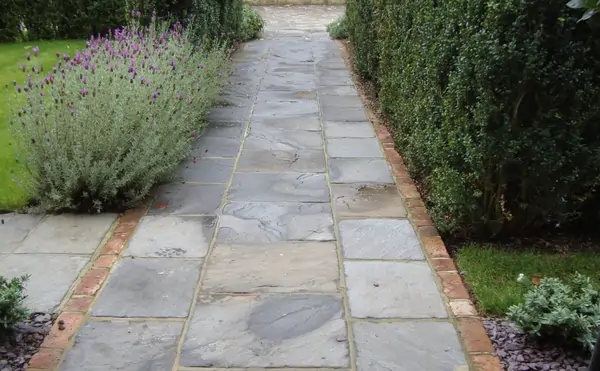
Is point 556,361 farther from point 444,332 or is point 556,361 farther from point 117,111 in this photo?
point 117,111

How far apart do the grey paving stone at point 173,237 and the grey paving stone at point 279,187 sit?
1.55 ft

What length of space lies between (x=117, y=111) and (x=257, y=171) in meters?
1.16

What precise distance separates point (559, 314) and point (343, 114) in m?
4.11

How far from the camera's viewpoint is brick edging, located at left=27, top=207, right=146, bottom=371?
98.3 inches

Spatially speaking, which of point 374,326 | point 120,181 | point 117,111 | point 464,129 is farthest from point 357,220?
point 117,111

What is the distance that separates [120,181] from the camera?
12.8 ft

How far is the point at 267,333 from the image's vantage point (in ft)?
8.71

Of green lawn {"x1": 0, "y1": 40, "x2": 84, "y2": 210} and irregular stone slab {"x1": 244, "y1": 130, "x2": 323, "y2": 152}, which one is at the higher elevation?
green lawn {"x1": 0, "y1": 40, "x2": 84, "y2": 210}

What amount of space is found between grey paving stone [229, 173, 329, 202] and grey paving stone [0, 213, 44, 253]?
1.31 meters

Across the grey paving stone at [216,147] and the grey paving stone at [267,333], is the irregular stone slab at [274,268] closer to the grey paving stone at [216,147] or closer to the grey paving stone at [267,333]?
the grey paving stone at [267,333]

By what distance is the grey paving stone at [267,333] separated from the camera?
2488mm

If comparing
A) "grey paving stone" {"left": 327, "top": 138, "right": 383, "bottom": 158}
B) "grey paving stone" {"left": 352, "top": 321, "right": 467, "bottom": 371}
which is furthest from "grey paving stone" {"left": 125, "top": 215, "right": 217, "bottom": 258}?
"grey paving stone" {"left": 327, "top": 138, "right": 383, "bottom": 158}

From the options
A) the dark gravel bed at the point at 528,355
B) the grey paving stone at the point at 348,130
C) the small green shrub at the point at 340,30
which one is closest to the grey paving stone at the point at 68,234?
the dark gravel bed at the point at 528,355

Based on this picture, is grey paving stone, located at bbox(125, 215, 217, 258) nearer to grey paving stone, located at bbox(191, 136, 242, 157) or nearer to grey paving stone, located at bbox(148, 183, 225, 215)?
grey paving stone, located at bbox(148, 183, 225, 215)
